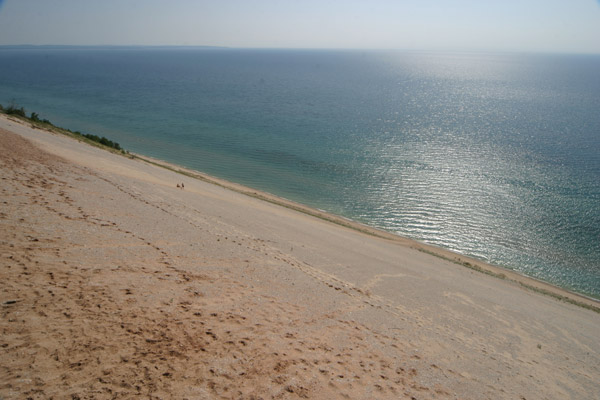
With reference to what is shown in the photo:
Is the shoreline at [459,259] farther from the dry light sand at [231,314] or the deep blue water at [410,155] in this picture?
the dry light sand at [231,314]

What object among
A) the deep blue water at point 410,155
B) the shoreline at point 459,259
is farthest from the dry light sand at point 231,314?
the deep blue water at point 410,155

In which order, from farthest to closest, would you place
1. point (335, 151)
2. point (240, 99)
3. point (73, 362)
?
point (240, 99), point (335, 151), point (73, 362)

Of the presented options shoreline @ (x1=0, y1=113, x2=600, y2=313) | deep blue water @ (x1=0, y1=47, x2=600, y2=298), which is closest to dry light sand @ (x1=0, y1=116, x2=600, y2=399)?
shoreline @ (x1=0, y1=113, x2=600, y2=313)

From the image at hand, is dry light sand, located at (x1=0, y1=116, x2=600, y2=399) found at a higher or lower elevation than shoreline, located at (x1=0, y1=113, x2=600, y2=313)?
higher

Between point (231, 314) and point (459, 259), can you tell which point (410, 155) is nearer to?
point (459, 259)

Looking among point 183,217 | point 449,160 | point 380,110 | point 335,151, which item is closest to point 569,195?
point 449,160

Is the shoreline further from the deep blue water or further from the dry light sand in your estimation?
the dry light sand

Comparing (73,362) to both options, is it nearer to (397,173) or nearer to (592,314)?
(592,314)

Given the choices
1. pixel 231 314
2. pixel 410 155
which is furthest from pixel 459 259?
pixel 410 155
